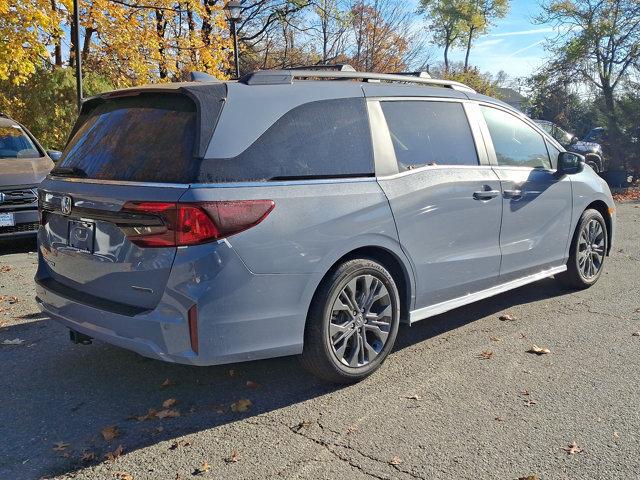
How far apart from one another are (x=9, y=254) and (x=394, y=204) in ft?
21.3

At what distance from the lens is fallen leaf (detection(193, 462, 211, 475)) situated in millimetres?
2871

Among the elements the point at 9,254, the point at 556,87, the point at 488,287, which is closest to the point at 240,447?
the point at 488,287

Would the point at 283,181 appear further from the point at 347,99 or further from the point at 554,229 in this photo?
the point at 554,229

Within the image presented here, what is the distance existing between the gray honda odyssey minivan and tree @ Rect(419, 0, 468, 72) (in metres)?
48.9

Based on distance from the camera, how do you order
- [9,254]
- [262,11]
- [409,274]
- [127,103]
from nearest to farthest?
[127,103] < [409,274] < [9,254] < [262,11]

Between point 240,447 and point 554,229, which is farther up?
point 554,229

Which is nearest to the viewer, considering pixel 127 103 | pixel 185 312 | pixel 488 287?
pixel 185 312

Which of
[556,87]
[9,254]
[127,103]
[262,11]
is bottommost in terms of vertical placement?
[9,254]

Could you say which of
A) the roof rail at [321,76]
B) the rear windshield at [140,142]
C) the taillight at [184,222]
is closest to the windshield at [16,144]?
the rear windshield at [140,142]

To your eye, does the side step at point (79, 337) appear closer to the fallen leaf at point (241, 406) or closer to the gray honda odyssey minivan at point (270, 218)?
the gray honda odyssey minivan at point (270, 218)

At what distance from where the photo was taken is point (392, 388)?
3793 millimetres

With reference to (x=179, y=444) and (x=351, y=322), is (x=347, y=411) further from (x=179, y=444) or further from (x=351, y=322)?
(x=179, y=444)

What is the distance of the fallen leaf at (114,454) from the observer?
2.98 meters

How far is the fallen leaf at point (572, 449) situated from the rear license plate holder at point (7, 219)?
7.15 meters
